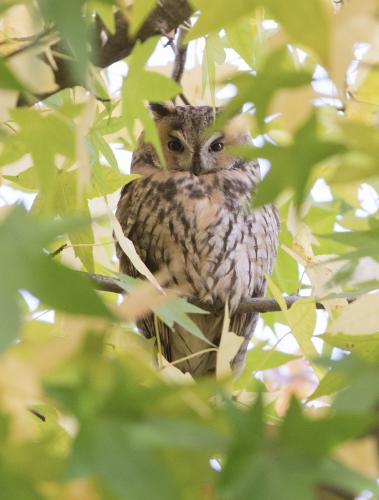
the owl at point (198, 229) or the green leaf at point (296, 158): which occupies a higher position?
the green leaf at point (296, 158)

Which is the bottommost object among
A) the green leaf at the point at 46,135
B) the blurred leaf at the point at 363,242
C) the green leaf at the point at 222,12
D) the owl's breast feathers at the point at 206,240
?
the owl's breast feathers at the point at 206,240

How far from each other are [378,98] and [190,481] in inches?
28.8

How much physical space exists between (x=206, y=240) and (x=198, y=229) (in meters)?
0.04

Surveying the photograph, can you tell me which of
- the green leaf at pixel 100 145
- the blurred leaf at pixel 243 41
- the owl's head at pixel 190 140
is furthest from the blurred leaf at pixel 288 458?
the owl's head at pixel 190 140

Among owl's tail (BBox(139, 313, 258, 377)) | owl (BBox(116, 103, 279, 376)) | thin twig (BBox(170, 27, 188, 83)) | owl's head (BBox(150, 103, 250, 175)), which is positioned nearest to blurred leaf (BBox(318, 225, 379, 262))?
thin twig (BBox(170, 27, 188, 83))

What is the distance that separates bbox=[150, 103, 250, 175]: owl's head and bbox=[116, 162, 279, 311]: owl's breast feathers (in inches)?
4.5

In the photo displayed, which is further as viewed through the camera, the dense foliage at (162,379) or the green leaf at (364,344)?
the green leaf at (364,344)

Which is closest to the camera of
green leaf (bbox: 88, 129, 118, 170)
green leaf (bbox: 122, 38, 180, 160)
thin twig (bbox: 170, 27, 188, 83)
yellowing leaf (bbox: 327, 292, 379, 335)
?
green leaf (bbox: 122, 38, 180, 160)

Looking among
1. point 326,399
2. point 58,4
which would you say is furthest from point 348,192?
point 58,4

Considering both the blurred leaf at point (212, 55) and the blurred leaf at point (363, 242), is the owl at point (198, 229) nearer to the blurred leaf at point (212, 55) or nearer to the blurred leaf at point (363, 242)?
the blurred leaf at point (212, 55)

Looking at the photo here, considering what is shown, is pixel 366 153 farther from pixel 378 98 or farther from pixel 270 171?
pixel 378 98

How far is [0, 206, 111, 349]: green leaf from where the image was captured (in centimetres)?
47

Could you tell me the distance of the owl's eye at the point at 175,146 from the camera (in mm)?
2417

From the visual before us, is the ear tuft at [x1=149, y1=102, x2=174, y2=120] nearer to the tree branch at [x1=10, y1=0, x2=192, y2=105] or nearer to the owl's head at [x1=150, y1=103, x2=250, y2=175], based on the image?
the owl's head at [x1=150, y1=103, x2=250, y2=175]
